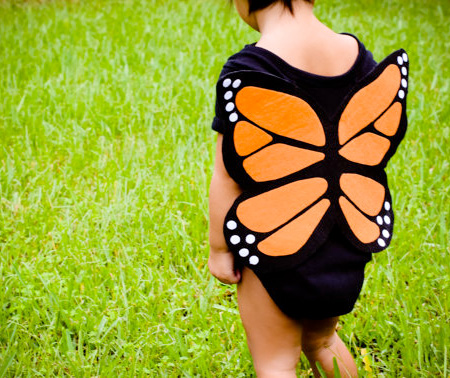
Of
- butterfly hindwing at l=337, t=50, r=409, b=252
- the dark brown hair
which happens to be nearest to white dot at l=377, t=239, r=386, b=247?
butterfly hindwing at l=337, t=50, r=409, b=252

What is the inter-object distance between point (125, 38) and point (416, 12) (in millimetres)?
3419

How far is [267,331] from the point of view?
1.26 metres

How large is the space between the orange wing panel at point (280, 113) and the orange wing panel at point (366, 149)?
9 centimetres

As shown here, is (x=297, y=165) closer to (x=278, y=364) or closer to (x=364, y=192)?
(x=364, y=192)

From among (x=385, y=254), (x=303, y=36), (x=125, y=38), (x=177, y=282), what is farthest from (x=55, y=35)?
(x=303, y=36)

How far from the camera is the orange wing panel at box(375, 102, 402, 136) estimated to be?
1.26 meters

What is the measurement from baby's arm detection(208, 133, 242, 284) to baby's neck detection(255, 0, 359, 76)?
0.79 feet

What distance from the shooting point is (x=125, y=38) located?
467 centimetres

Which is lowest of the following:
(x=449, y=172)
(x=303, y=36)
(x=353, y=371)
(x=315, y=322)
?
(x=353, y=371)

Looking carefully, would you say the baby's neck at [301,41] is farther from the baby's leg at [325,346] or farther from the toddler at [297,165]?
the baby's leg at [325,346]

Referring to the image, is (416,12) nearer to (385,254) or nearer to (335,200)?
(385,254)

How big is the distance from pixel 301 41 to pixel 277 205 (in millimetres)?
364

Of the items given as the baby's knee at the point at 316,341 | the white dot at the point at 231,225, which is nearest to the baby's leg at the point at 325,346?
the baby's knee at the point at 316,341

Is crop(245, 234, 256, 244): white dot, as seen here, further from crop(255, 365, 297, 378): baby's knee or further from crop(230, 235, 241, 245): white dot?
crop(255, 365, 297, 378): baby's knee
